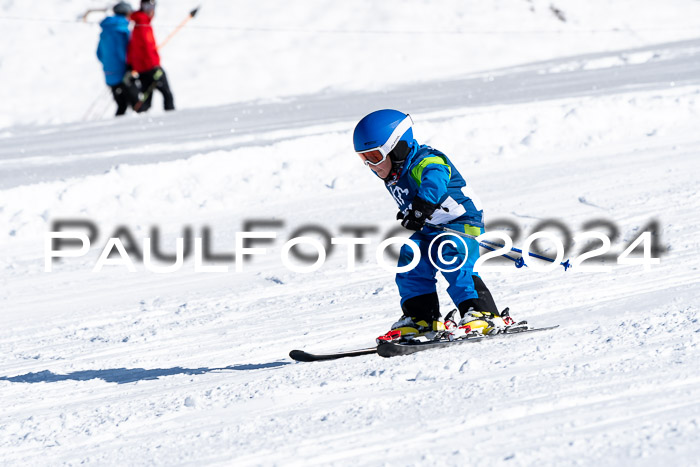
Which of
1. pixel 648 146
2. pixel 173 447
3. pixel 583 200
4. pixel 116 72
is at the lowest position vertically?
pixel 173 447

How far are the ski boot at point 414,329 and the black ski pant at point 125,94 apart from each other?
31.9 feet

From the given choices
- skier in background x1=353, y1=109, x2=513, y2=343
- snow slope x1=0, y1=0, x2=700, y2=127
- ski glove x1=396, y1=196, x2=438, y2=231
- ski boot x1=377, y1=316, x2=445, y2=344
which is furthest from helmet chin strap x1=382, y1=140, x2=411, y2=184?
snow slope x1=0, y1=0, x2=700, y2=127

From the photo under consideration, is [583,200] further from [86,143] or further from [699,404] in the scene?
[86,143]

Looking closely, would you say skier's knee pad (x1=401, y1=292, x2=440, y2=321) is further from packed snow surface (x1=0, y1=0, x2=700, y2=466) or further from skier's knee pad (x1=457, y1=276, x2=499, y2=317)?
packed snow surface (x1=0, y1=0, x2=700, y2=466)

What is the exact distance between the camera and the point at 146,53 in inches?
512

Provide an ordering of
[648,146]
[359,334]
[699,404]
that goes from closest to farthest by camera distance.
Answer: [699,404]
[359,334]
[648,146]

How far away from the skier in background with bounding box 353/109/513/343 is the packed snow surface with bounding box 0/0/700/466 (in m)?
0.25

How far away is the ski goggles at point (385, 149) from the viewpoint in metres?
4.42

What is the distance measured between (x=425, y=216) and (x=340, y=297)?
1761mm

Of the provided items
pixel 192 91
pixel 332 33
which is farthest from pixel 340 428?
pixel 332 33

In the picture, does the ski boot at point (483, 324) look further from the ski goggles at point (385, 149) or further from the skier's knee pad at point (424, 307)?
the ski goggles at point (385, 149)

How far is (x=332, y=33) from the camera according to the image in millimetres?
19828

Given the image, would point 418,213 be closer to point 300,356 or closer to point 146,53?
point 300,356

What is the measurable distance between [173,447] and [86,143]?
8274mm
